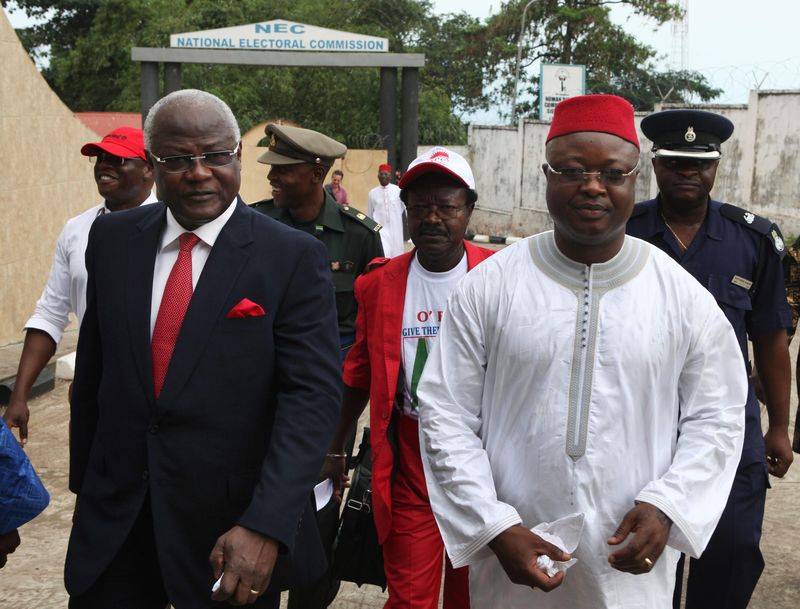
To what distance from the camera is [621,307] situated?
2738 millimetres

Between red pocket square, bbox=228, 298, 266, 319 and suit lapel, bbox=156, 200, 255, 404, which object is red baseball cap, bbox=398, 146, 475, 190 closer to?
suit lapel, bbox=156, 200, 255, 404

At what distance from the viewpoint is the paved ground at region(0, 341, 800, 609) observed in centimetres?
496

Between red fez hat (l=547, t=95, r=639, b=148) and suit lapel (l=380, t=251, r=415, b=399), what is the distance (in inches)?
54.5

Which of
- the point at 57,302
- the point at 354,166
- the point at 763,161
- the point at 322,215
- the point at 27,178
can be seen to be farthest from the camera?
the point at 354,166

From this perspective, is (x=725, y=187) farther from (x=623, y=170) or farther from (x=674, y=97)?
(x=674, y=97)

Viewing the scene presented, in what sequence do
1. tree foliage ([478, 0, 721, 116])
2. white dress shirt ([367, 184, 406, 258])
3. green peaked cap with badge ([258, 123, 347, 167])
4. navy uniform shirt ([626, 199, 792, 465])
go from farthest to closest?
tree foliage ([478, 0, 721, 116])
white dress shirt ([367, 184, 406, 258])
green peaked cap with badge ([258, 123, 347, 167])
navy uniform shirt ([626, 199, 792, 465])

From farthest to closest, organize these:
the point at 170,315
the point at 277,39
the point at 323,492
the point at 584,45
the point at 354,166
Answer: the point at 584,45 < the point at 354,166 < the point at 277,39 < the point at 323,492 < the point at 170,315

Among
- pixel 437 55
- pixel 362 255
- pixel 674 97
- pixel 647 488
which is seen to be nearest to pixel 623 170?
pixel 647 488

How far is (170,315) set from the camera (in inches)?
114

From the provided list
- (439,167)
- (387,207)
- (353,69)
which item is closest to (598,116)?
(439,167)

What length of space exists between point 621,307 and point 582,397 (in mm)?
259

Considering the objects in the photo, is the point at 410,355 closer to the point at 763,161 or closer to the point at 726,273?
the point at 726,273

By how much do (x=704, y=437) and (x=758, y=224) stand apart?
1.70m

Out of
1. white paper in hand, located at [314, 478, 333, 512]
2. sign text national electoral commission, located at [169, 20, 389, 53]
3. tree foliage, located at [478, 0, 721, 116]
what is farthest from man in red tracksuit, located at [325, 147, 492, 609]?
tree foliage, located at [478, 0, 721, 116]
